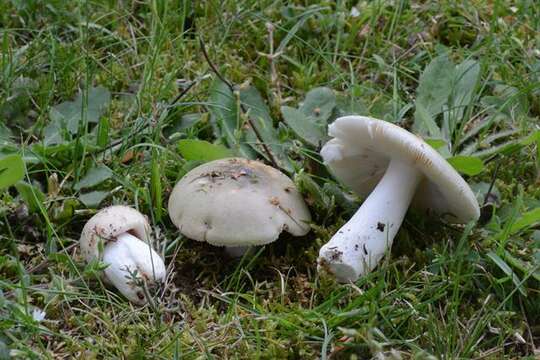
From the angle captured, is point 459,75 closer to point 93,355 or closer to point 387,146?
point 387,146

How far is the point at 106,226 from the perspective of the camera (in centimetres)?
240

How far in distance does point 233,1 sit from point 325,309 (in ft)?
5.92

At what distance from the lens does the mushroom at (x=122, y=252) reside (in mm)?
2346

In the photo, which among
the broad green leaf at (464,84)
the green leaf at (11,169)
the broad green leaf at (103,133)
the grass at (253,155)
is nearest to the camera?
the grass at (253,155)

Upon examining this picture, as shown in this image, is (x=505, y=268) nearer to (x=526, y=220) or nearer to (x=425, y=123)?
(x=526, y=220)

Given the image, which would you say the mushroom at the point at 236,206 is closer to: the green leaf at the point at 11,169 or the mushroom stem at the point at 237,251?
the mushroom stem at the point at 237,251

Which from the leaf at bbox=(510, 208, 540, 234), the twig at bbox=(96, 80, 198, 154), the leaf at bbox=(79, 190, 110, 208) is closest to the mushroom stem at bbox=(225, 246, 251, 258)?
the leaf at bbox=(79, 190, 110, 208)

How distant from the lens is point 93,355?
6.98 ft

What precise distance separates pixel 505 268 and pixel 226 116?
117cm

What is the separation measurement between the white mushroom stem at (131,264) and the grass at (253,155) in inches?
1.7

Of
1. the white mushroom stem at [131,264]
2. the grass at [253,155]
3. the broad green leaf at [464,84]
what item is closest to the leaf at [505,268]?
the grass at [253,155]

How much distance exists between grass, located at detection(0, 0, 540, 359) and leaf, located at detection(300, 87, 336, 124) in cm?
9

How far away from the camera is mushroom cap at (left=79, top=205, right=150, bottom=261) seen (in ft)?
7.85

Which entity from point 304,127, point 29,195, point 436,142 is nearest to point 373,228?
point 436,142
